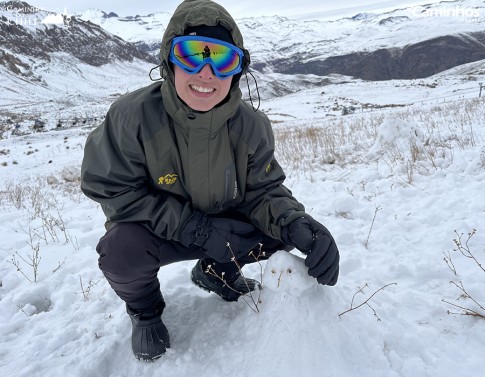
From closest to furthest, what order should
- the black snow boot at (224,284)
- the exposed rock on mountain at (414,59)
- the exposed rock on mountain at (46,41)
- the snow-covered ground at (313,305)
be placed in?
1. the snow-covered ground at (313,305)
2. the black snow boot at (224,284)
3. the exposed rock on mountain at (46,41)
4. the exposed rock on mountain at (414,59)

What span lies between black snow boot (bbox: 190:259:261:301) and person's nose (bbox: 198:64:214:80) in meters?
1.27

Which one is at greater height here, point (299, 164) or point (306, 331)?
point (306, 331)

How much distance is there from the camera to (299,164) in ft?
19.7

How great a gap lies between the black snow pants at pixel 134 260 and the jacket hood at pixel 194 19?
3.03 feet

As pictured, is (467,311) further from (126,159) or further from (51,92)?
(51,92)

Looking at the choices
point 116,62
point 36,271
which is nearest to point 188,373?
point 36,271

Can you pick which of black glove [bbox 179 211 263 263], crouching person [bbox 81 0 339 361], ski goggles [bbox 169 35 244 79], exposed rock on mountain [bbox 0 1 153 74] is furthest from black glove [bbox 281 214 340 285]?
exposed rock on mountain [bbox 0 1 153 74]

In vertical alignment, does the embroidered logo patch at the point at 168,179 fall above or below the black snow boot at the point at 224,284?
above

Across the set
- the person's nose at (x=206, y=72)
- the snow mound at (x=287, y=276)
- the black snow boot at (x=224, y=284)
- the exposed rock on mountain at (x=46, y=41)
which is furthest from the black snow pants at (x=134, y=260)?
the exposed rock on mountain at (x=46, y=41)

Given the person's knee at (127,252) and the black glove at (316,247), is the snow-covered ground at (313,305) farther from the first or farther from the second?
the person's knee at (127,252)

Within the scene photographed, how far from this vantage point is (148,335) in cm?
199

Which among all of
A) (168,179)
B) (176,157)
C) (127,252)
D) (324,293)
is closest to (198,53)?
(176,157)

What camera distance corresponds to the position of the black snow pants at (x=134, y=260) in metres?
1.91

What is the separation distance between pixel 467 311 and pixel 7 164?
1377 cm
